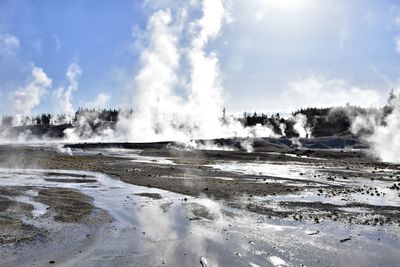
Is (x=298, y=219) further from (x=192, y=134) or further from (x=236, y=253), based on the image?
(x=192, y=134)

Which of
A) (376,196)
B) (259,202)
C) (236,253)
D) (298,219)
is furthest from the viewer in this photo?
(376,196)

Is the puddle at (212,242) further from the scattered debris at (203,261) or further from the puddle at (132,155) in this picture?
the puddle at (132,155)

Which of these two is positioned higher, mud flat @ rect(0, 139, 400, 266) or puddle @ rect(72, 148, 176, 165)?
puddle @ rect(72, 148, 176, 165)

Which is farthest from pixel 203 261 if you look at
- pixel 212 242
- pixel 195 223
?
pixel 195 223

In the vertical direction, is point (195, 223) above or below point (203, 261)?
above

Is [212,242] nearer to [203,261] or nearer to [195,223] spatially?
[203,261]

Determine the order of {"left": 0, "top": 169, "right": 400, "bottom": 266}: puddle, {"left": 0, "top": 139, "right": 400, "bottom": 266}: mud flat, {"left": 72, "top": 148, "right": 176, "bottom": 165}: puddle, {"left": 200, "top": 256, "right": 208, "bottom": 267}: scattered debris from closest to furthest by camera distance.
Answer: {"left": 200, "top": 256, "right": 208, "bottom": 267}: scattered debris
{"left": 0, "top": 169, "right": 400, "bottom": 266}: puddle
{"left": 0, "top": 139, "right": 400, "bottom": 266}: mud flat
{"left": 72, "top": 148, "right": 176, "bottom": 165}: puddle

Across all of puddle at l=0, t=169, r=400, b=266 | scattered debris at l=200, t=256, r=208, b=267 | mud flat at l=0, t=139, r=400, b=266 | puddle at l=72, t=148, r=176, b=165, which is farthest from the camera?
puddle at l=72, t=148, r=176, b=165

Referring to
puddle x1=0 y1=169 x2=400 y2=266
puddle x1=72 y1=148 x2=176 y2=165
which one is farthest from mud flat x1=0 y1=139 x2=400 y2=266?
puddle x1=72 y1=148 x2=176 y2=165

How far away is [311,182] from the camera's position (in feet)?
Answer: 100

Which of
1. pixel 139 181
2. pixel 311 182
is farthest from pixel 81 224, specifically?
pixel 311 182

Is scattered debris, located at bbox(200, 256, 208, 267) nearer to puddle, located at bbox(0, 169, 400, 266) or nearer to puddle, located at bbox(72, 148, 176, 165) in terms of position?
puddle, located at bbox(0, 169, 400, 266)

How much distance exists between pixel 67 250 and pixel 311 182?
21706 millimetres

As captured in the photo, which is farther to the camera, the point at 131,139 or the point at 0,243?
the point at 131,139
